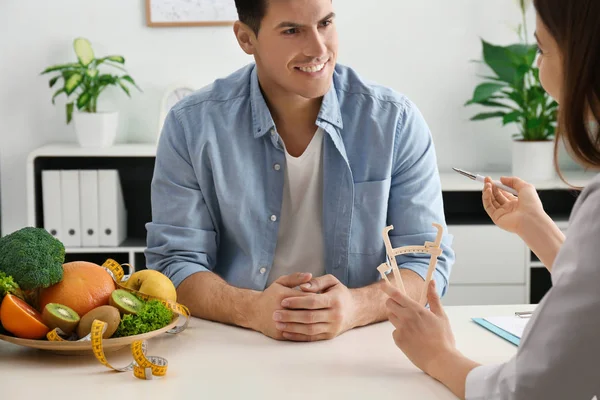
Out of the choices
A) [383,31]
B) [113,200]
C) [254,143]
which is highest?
[383,31]

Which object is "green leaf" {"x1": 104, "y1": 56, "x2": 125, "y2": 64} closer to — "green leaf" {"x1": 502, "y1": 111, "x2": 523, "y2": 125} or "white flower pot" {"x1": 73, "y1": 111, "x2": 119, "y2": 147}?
"white flower pot" {"x1": 73, "y1": 111, "x2": 119, "y2": 147}

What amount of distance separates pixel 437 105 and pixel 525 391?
2.94 m

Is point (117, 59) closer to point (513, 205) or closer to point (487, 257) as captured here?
point (487, 257)

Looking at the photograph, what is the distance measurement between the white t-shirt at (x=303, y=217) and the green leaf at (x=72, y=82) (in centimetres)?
187

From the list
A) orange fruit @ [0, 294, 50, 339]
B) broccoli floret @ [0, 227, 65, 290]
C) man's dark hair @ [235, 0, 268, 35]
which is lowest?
orange fruit @ [0, 294, 50, 339]

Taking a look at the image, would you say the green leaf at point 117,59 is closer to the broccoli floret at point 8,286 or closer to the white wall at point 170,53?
the white wall at point 170,53

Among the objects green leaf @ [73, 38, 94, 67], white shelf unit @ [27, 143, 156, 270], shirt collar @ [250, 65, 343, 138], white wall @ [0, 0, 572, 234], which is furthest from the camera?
white wall @ [0, 0, 572, 234]

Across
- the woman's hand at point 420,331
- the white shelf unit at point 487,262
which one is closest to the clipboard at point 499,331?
the woman's hand at point 420,331

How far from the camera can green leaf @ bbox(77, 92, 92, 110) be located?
141 inches

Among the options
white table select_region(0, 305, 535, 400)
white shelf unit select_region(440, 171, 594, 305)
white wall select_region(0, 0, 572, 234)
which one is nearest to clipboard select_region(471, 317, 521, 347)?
white table select_region(0, 305, 535, 400)

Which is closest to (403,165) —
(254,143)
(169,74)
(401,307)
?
(254,143)

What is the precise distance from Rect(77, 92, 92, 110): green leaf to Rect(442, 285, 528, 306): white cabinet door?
1.80 metres

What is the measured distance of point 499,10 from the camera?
3818 mm

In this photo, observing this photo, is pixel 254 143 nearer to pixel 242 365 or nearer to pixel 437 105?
pixel 242 365
